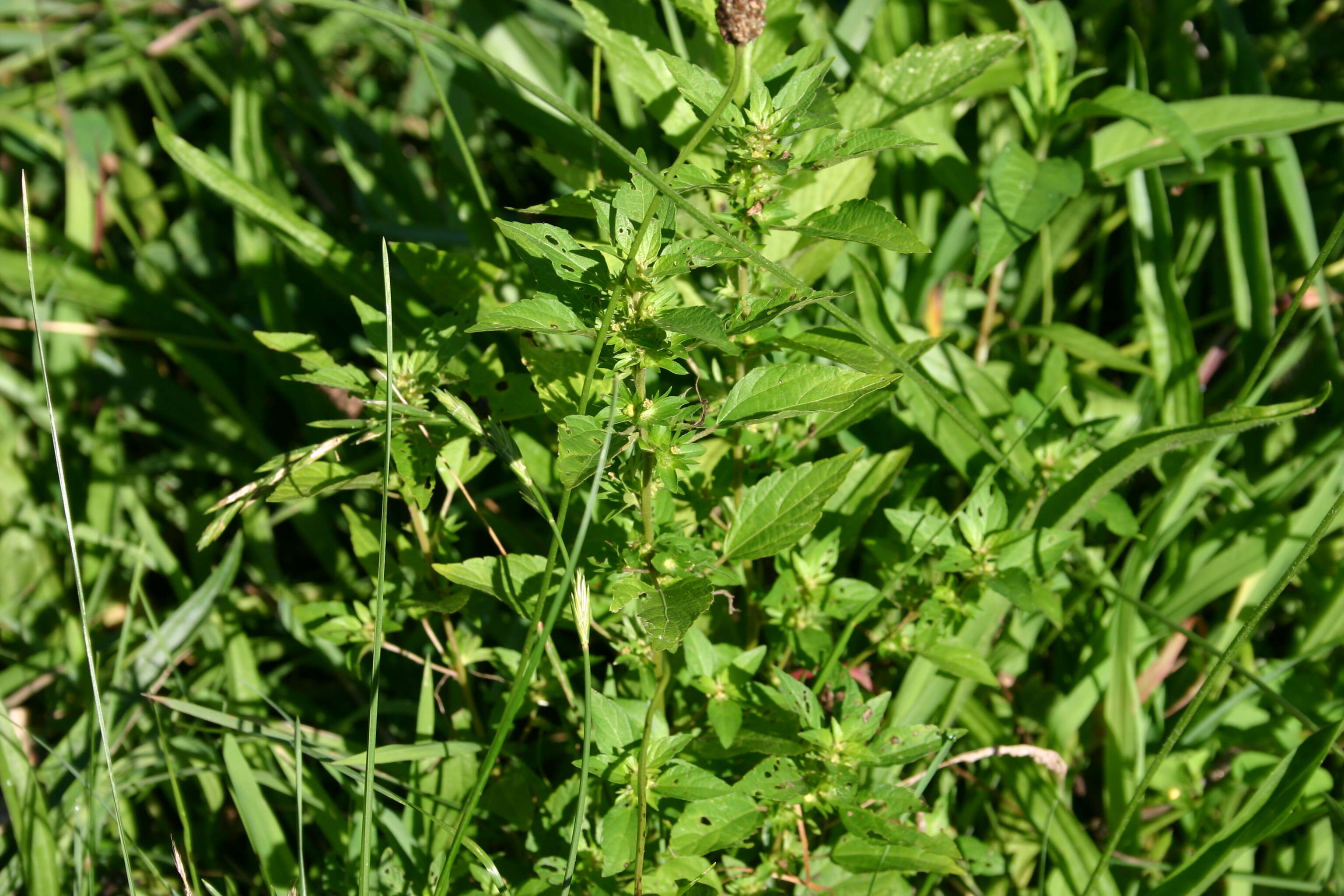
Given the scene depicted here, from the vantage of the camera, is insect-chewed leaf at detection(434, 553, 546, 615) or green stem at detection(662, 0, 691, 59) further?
green stem at detection(662, 0, 691, 59)

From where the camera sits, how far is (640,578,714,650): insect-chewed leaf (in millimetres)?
1119

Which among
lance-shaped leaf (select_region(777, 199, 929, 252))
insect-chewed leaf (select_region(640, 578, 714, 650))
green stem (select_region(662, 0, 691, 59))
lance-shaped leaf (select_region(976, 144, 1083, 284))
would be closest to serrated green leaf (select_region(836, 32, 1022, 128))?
lance-shaped leaf (select_region(976, 144, 1083, 284))

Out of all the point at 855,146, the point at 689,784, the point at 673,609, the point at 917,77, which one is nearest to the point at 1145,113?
the point at 917,77

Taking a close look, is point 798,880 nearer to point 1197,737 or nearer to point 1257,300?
point 1197,737

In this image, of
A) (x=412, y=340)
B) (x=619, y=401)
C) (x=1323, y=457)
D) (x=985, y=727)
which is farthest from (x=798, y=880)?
(x=1323, y=457)

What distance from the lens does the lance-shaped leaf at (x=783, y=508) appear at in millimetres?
1263

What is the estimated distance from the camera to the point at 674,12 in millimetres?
2080

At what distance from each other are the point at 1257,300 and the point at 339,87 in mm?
2335

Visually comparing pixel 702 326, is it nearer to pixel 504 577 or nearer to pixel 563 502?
pixel 563 502

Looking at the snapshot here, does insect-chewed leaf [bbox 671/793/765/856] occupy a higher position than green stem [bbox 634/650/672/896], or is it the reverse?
green stem [bbox 634/650/672/896]

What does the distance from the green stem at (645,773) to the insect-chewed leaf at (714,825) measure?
0.16 feet

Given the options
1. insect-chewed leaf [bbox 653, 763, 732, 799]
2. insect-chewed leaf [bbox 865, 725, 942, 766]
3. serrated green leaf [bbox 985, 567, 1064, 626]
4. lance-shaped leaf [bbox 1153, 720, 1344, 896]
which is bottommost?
lance-shaped leaf [bbox 1153, 720, 1344, 896]

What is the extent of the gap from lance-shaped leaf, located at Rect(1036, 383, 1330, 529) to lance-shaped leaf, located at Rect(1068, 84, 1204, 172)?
46 cm

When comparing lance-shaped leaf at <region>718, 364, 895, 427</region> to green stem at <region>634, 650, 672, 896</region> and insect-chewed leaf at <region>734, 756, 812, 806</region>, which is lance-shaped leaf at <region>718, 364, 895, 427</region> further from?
insect-chewed leaf at <region>734, 756, 812, 806</region>
